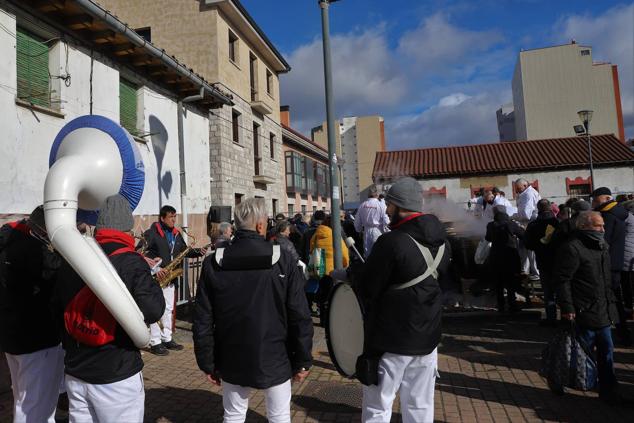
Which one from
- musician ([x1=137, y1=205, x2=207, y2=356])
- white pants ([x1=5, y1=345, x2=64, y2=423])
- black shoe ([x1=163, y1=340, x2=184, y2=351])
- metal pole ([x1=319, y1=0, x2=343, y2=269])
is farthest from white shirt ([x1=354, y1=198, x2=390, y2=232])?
white pants ([x1=5, y1=345, x2=64, y2=423])

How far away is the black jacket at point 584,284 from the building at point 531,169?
19.2 meters

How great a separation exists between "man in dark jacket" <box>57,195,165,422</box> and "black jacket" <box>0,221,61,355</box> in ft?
2.24

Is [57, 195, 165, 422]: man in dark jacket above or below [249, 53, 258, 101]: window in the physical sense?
below

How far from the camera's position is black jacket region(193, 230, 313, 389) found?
2.70 metres

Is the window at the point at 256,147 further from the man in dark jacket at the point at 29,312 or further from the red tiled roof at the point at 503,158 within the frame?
the man in dark jacket at the point at 29,312

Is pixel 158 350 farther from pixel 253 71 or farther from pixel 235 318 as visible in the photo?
pixel 253 71

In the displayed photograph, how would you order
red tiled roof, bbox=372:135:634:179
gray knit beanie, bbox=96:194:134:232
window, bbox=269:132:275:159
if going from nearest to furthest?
1. gray knit beanie, bbox=96:194:134:232
2. window, bbox=269:132:275:159
3. red tiled roof, bbox=372:135:634:179

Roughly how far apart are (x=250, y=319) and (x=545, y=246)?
17.6 feet

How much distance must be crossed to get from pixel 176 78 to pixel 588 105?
3692 centimetres

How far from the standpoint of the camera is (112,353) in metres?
2.52

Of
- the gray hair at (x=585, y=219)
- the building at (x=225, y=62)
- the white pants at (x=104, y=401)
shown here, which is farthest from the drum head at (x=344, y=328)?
the building at (x=225, y=62)

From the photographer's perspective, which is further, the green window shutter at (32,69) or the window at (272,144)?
the window at (272,144)

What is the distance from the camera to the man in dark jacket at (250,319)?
2.70 m

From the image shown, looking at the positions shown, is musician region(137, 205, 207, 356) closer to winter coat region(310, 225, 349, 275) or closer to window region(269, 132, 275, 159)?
winter coat region(310, 225, 349, 275)
